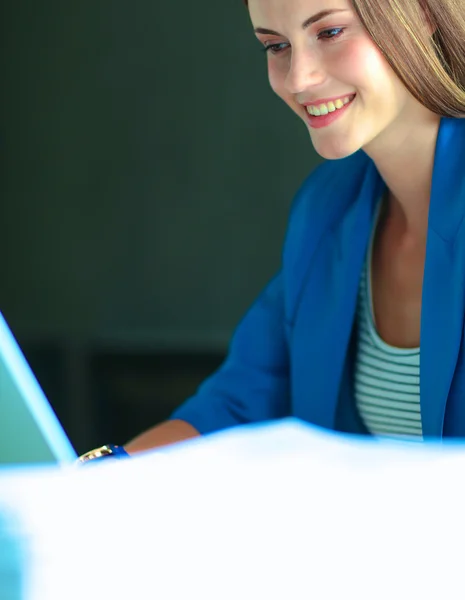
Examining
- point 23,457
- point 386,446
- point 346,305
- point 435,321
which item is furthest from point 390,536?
point 346,305

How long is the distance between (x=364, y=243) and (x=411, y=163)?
130 millimetres

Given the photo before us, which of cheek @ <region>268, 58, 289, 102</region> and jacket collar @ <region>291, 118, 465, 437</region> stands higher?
cheek @ <region>268, 58, 289, 102</region>

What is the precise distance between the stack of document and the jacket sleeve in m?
0.75

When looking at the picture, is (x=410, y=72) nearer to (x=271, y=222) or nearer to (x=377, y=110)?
(x=377, y=110)

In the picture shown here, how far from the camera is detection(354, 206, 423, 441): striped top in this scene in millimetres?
1089

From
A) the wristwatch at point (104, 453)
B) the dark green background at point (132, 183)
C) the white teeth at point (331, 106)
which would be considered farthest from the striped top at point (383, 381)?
the dark green background at point (132, 183)

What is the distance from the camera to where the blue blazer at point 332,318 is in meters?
1.01

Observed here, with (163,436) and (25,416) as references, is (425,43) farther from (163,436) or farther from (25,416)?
(25,416)

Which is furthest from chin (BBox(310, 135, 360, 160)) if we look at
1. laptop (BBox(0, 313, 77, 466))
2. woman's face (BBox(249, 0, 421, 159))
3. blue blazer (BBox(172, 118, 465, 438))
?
laptop (BBox(0, 313, 77, 466))

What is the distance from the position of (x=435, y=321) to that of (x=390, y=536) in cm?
60

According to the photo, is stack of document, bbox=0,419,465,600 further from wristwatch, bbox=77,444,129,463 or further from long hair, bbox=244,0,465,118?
long hair, bbox=244,0,465,118

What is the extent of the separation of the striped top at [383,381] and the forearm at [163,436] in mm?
216

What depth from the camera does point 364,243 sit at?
118 cm

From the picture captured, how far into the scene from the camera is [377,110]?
40.5 inches
